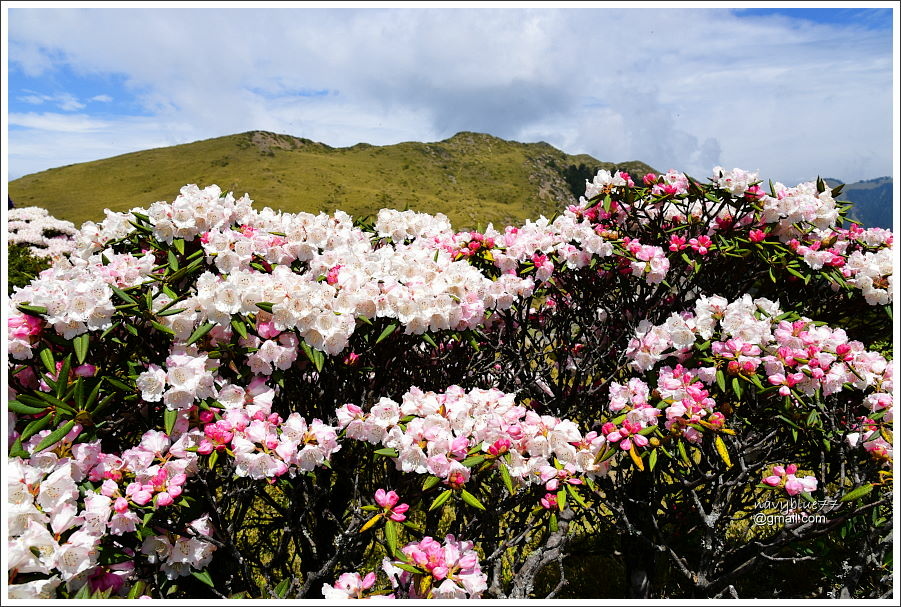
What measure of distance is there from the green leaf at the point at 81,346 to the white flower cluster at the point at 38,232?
29.2 feet

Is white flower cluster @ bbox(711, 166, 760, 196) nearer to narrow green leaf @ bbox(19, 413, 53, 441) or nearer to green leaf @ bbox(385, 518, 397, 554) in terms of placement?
green leaf @ bbox(385, 518, 397, 554)

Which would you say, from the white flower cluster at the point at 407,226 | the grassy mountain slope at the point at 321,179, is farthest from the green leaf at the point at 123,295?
the grassy mountain slope at the point at 321,179

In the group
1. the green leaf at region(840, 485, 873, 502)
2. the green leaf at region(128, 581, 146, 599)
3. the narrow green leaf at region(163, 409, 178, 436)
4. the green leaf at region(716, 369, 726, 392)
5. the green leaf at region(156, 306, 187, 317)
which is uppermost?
the green leaf at region(156, 306, 187, 317)

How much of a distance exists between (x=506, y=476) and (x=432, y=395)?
482mm

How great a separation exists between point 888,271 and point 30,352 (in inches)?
171

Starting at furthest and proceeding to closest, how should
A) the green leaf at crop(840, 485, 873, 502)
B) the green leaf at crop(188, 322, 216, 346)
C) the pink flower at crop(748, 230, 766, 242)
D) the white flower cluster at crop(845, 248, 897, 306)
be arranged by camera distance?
1. the pink flower at crop(748, 230, 766, 242)
2. the white flower cluster at crop(845, 248, 897, 306)
3. the green leaf at crop(840, 485, 873, 502)
4. the green leaf at crop(188, 322, 216, 346)

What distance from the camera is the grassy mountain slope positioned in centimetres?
5219

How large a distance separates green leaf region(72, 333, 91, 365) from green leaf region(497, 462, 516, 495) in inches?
64.9

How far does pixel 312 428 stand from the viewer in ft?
6.97

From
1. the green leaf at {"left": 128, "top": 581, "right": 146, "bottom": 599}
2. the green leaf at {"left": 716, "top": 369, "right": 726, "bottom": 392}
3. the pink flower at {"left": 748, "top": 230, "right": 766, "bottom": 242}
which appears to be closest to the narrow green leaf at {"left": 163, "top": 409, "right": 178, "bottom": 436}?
the green leaf at {"left": 128, "top": 581, "right": 146, "bottom": 599}

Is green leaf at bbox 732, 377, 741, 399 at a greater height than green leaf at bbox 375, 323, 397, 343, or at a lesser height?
lesser

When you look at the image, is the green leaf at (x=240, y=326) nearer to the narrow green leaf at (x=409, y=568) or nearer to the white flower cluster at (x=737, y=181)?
the narrow green leaf at (x=409, y=568)

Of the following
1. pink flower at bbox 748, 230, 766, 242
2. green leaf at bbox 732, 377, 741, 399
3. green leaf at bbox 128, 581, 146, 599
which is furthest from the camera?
pink flower at bbox 748, 230, 766, 242

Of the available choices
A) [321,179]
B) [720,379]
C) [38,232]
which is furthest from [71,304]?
[321,179]
